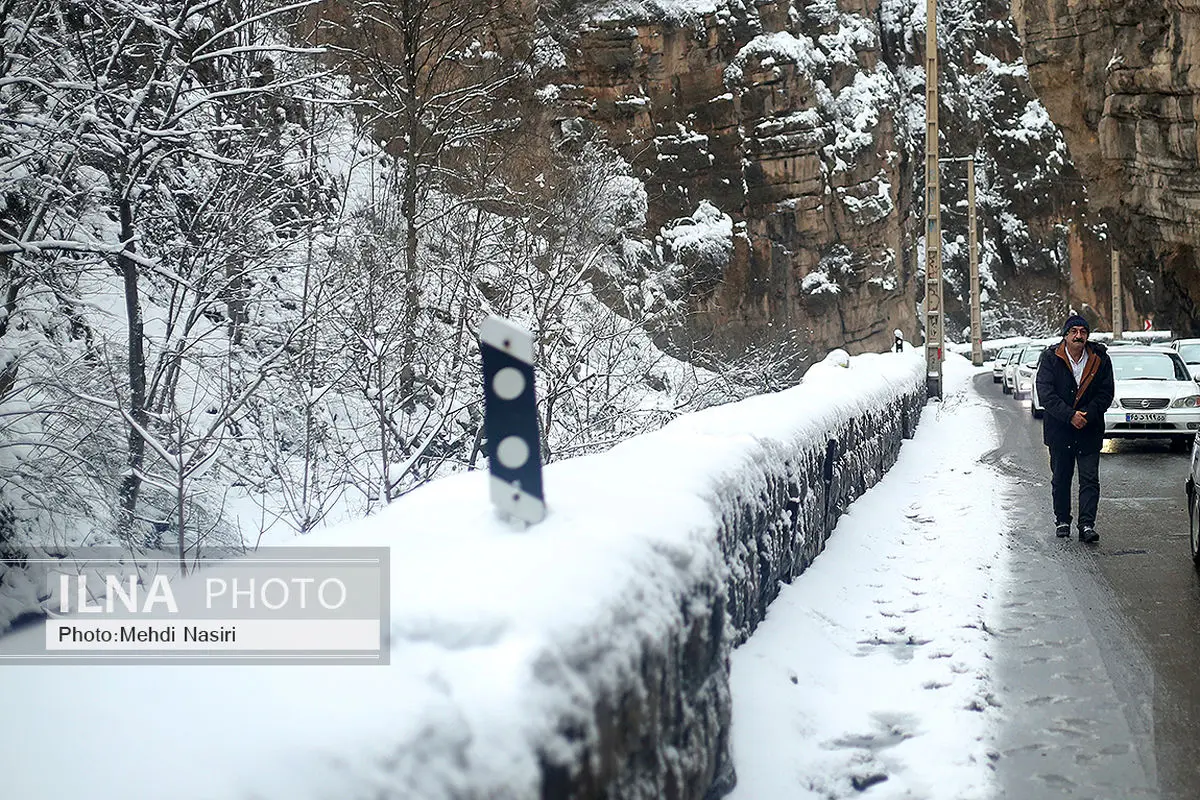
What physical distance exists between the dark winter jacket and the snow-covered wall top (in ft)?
18.4

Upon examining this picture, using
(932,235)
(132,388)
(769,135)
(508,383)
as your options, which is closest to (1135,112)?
(769,135)

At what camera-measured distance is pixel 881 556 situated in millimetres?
8484

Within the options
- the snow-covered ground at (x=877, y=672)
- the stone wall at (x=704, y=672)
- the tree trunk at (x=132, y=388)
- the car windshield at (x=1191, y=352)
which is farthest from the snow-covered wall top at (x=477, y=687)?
the car windshield at (x=1191, y=352)

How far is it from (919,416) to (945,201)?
225 ft

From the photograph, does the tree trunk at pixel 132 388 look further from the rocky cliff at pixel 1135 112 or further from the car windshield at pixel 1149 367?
the rocky cliff at pixel 1135 112

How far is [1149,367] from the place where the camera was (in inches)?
675

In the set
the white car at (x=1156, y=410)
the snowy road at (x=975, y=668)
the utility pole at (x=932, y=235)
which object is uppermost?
the utility pole at (x=932, y=235)

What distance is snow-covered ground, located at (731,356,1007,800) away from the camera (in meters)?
4.39

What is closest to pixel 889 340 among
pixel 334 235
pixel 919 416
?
pixel 919 416

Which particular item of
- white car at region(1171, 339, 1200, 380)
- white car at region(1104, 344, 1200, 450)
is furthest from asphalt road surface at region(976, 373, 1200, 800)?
white car at region(1171, 339, 1200, 380)

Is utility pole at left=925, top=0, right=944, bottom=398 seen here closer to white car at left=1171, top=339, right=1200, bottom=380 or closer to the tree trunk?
white car at left=1171, top=339, right=1200, bottom=380

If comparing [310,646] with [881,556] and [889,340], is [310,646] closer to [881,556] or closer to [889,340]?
[881,556]

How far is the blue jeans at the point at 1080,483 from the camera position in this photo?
913 centimetres

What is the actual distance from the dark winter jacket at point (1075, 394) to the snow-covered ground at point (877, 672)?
1065mm
